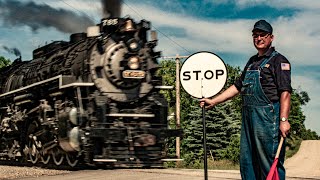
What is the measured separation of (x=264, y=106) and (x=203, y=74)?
2202mm

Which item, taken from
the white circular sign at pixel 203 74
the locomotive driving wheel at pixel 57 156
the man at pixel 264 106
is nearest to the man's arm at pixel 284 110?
the man at pixel 264 106

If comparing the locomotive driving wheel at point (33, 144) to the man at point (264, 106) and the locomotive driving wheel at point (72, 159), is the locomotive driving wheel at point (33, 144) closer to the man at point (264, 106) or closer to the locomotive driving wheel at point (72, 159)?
the locomotive driving wheel at point (72, 159)

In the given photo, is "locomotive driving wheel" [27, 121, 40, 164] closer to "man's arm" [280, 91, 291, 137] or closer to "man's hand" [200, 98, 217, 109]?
"man's hand" [200, 98, 217, 109]

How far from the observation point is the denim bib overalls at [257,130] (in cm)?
524

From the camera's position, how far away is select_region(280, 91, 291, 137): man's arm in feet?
16.8

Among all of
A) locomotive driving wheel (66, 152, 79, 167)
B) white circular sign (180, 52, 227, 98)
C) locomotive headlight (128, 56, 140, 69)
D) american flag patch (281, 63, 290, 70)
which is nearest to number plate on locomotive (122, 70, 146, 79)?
locomotive headlight (128, 56, 140, 69)

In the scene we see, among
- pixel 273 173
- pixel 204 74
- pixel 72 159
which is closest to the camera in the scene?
pixel 273 173

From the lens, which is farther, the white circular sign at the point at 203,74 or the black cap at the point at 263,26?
the white circular sign at the point at 203,74

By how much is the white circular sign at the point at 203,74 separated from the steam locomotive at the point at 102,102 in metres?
7.08

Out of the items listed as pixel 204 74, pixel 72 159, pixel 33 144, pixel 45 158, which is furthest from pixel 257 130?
pixel 33 144

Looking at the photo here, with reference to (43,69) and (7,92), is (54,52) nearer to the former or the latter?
(43,69)

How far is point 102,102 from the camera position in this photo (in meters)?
15.2

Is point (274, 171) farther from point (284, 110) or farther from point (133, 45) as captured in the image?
point (133, 45)

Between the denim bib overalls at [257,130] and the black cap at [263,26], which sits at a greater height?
the black cap at [263,26]
